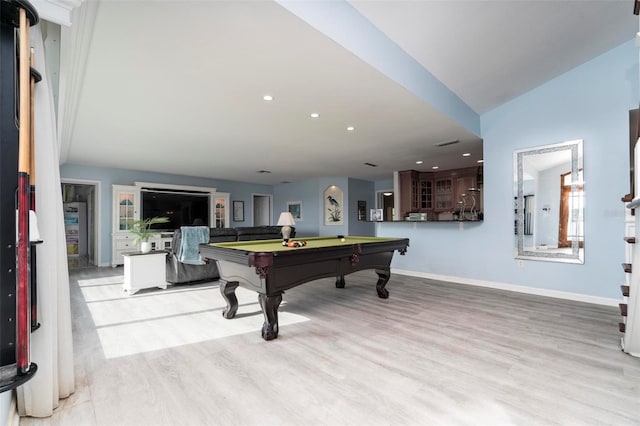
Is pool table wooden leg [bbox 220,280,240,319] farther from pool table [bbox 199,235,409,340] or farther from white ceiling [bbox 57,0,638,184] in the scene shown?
white ceiling [bbox 57,0,638,184]

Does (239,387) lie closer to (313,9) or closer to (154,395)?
(154,395)

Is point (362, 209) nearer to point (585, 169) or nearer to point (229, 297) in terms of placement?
point (585, 169)

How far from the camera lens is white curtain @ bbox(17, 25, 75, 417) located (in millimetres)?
1465

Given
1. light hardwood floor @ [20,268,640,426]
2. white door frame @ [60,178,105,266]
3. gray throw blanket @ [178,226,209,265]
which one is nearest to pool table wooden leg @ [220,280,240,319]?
light hardwood floor @ [20,268,640,426]

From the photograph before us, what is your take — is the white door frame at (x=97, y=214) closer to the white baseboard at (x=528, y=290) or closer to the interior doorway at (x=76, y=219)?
the interior doorway at (x=76, y=219)

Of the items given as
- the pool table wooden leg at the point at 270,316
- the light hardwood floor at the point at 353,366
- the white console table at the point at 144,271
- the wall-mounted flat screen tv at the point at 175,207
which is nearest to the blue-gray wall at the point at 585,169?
the light hardwood floor at the point at 353,366

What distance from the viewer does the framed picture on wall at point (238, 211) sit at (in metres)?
9.58

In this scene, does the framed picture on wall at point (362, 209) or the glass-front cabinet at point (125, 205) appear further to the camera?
the framed picture on wall at point (362, 209)

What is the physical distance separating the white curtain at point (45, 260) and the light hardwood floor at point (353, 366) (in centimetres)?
13

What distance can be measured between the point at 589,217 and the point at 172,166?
774 centimetres

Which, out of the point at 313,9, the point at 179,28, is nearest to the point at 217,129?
the point at 179,28

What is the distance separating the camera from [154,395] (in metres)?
1.73

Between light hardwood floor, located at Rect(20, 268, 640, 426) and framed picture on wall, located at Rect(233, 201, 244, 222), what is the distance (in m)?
6.13

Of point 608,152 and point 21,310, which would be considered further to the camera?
point 608,152
